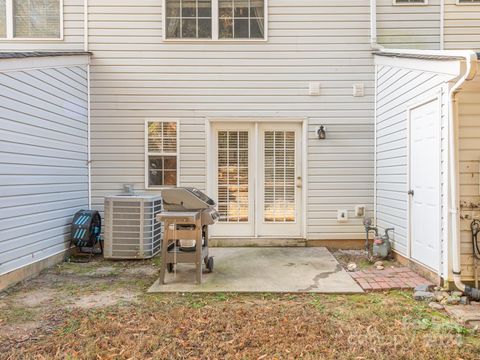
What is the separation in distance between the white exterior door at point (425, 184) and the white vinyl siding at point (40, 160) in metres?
4.66

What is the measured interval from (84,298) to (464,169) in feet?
13.5

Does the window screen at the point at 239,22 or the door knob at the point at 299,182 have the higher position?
the window screen at the point at 239,22

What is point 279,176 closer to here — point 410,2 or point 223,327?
point 223,327

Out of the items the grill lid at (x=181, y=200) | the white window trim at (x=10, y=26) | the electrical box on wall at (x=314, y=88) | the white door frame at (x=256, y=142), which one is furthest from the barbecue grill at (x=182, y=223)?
the white window trim at (x=10, y=26)

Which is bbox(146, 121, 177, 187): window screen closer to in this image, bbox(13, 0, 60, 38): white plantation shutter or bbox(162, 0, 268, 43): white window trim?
bbox(162, 0, 268, 43): white window trim

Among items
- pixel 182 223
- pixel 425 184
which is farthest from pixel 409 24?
pixel 182 223

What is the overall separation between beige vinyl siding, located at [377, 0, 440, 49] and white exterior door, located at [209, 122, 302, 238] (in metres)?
2.13

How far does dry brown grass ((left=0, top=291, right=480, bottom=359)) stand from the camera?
2449 millimetres

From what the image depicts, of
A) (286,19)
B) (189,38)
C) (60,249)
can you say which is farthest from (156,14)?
(60,249)

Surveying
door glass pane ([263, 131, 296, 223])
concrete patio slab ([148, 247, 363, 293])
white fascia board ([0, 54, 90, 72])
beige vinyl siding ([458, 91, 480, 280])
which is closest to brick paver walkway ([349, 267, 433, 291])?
concrete patio slab ([148, 247, 363, 293])

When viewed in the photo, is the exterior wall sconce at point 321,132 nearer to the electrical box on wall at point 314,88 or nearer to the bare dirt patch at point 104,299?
the electrical box on wall at point 314,88

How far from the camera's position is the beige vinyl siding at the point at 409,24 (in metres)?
5.70

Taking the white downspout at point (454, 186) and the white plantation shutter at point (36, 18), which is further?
the white plantation shutter at point (36, 18)

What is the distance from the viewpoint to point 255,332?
2734 mm
